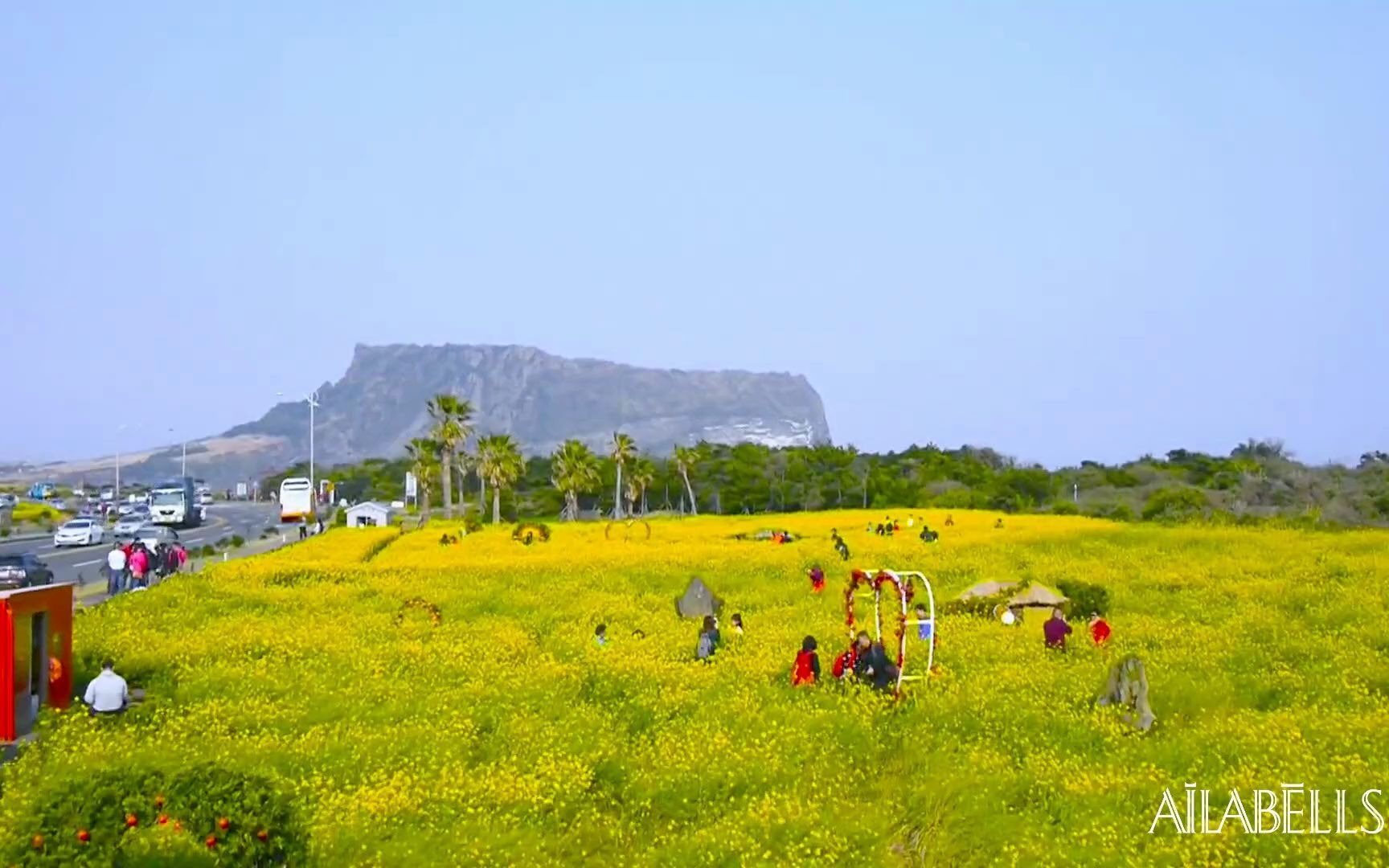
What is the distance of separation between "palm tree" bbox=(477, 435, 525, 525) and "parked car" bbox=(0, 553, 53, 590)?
53.3 metres

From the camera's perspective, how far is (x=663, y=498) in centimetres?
13675

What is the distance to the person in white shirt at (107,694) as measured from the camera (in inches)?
757

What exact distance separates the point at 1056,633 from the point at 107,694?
16.9 metres

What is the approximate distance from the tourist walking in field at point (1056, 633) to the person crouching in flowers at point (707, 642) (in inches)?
254

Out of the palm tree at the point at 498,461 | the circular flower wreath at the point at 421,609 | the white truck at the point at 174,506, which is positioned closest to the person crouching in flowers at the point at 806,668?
the circular flower wreath at the point at 421,609

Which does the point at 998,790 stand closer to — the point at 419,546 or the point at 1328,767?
the point at 1328,767

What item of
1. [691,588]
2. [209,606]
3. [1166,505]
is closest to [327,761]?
[691,588]

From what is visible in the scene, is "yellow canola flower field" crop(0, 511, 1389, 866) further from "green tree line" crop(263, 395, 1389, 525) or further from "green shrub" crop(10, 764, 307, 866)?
"green tree line" crop(263, 395, 1389, 525)

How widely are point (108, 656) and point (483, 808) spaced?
42.7ft

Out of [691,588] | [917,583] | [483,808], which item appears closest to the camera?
[483,808]

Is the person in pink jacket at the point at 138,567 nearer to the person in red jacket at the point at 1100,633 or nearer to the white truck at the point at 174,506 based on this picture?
the person in red jacket at the point at 1100,633

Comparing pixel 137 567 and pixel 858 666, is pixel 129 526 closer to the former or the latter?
pixel 137 567

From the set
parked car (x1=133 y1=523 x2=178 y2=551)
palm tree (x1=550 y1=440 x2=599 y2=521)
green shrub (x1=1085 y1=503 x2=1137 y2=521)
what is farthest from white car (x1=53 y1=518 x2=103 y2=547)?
green shrub (x1=1085 y1=503 x2=1137 y2=521)
